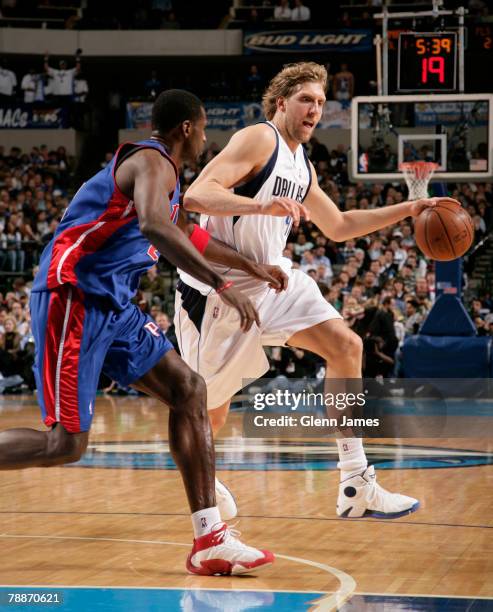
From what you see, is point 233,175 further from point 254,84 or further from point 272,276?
point 254,84

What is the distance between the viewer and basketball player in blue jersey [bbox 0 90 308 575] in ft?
12.8

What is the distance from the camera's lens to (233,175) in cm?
503

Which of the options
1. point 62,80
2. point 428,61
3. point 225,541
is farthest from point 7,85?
point 225,541

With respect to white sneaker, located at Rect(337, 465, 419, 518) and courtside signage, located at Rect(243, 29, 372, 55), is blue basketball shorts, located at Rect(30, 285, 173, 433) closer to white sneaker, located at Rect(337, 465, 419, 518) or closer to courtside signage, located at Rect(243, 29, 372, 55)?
white sneaker, located at Rect(337, 465, 419, 518)

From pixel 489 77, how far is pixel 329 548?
20.5 meters

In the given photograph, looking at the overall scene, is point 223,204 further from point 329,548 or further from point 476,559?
point 476,559

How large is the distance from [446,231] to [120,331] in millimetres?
2579

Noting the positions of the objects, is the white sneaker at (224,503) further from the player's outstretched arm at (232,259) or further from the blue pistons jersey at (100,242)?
Result: the blue pistons jersey at (100,242)

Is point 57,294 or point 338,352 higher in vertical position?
point 57,294

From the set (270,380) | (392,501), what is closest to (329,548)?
(392,501)

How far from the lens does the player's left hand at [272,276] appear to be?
4730 mm

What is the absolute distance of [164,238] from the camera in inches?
145

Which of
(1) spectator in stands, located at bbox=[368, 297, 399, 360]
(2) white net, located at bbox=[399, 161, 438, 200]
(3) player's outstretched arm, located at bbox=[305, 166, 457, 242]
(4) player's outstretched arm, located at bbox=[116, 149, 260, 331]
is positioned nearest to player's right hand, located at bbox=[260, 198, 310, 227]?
(4) player's outstretched arm, located at bbox=[116, 149, 260, 331]

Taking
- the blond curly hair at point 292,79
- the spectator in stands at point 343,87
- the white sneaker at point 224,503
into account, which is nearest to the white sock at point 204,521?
the white sneaker at point 224,503
